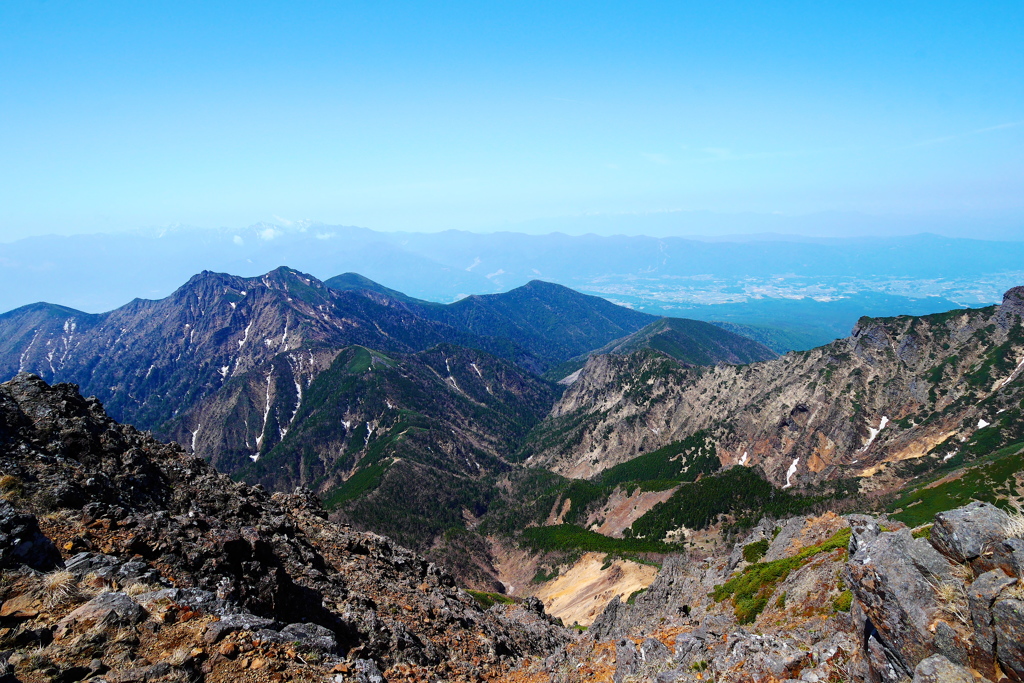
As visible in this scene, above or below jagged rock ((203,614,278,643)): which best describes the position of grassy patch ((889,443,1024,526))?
below

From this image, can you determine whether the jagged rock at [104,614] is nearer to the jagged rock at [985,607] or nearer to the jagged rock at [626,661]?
the jagged rock at [626,661]

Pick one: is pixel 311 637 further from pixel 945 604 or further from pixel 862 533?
pixel 862 533

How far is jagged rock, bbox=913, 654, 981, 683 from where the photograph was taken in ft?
48.9

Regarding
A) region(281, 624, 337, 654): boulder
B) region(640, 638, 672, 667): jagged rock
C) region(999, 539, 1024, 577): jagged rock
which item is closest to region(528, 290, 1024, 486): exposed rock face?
region(640, 638, 672, 667): jagged rock

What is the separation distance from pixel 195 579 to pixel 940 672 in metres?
28.9

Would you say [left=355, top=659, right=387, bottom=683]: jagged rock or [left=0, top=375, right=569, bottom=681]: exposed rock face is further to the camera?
[left=355, top=659, right=387, bottom=683]: jagged rock

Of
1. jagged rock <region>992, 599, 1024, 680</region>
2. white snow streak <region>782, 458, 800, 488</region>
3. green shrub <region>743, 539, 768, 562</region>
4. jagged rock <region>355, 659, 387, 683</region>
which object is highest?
jagged rock <region>992, 599, 1024, 680</region>

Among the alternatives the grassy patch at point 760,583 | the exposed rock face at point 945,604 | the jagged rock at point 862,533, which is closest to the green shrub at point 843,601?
the jagged rock at point 862,533

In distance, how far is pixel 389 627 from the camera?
3203 centimetres

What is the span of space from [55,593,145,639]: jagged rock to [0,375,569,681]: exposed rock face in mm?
46

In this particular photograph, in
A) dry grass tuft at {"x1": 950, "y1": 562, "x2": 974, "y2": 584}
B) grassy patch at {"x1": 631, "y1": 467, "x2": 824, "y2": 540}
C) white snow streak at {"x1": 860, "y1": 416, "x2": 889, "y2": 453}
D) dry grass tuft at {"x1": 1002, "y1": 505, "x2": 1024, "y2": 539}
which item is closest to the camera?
dry grass tuft at {"x1": 1002, "y1": 505, "x2": 1024, "y2": 539}

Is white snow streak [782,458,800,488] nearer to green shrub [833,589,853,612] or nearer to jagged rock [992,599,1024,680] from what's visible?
green shrub [833,589,853,612]

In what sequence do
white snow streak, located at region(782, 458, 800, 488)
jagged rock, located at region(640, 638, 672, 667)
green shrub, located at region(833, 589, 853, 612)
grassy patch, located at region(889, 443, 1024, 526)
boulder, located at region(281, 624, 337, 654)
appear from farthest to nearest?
white snow streak, located at region(782, 458, 800, 488), grassy patch, located at region(889, 443, 1024, 526), green shrub, located at region(833, 589, 853, 612), jagged rock, located at region(640, 638, 672, 667), boulder, located at region(281, 624, 337, 654)

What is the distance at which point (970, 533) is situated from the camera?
16.6 meters
